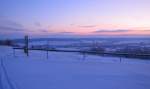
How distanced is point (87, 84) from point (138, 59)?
41.2 feet

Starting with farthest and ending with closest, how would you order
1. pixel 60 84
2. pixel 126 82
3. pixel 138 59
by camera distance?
1. pixel 138 59
2. pixel 126 82
3. pixel 60 84

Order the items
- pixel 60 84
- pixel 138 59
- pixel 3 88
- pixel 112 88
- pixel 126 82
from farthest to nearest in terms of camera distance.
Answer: pixel 138 59 → pixel 126 82 → pixel 60 84 → pixel 112 88 → pixel 3 88

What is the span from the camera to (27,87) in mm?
7719

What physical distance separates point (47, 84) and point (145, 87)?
3.21 meters

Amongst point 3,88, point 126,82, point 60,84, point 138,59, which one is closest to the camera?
point 3,88

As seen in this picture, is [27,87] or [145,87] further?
[145,87]

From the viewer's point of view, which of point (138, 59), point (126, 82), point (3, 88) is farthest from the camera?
point (138, 59)

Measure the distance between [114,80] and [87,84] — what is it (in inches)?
51.1

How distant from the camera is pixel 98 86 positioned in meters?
8.19

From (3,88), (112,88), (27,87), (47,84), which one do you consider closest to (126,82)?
(112,88)

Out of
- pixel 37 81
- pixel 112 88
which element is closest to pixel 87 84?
pixel 112 88

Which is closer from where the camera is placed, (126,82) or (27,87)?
(27,87)

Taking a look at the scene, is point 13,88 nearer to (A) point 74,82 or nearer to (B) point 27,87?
(B) point 27,87

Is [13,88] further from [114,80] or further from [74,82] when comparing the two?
[114,80]
